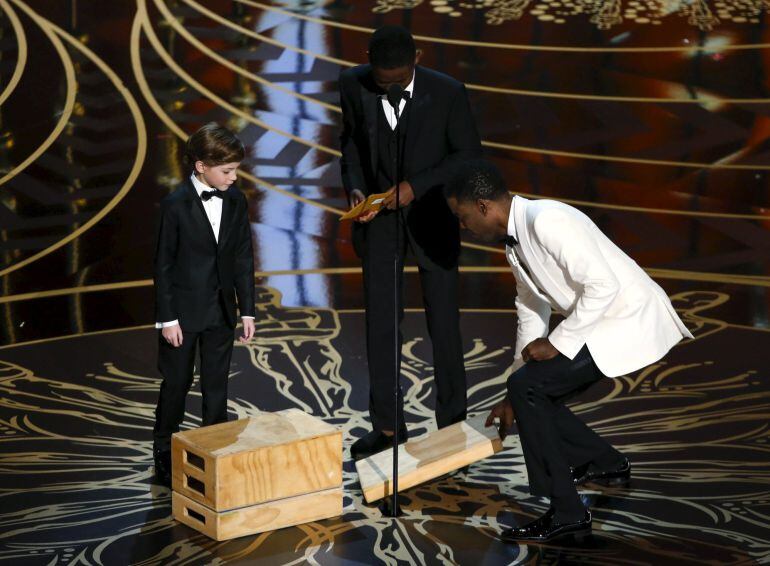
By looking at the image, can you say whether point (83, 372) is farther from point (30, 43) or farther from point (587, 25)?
point (587, 25)

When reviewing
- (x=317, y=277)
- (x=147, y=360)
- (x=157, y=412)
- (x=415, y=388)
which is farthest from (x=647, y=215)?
(x=157, y=412)

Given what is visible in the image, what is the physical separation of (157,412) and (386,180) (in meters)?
1.15

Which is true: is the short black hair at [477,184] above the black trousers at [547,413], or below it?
above

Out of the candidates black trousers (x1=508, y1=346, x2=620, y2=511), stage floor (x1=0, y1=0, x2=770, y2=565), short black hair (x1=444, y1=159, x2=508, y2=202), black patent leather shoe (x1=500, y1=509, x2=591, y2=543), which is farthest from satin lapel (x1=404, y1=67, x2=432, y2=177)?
black patent leather shoe (x1=500, y1=509, x2=591, y2=543)

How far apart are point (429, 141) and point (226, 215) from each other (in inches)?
30.6

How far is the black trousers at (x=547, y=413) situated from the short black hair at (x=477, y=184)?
1.78ft

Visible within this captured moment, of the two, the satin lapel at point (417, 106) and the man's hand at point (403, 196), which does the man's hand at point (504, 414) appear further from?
the satin lapel at point (417, 106)

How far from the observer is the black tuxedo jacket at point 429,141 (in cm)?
464

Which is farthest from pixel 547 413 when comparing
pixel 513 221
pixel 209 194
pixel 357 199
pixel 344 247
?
pixel 344 247

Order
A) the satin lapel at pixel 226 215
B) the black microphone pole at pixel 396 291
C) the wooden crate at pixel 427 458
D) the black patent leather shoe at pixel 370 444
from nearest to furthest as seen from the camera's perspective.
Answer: the black microphone pole at pixel 396 291
the wooden crate at pixel 427 458
the satin lapel at pixel 226 215
the black patent leather shoe at pixel 370 444

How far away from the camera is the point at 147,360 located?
5.85 meters

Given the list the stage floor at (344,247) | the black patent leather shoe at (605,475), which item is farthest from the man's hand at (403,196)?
the black patent leather shoe at (605,475)

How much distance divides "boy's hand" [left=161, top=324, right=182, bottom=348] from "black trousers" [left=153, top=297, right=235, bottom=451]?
0.12 feet

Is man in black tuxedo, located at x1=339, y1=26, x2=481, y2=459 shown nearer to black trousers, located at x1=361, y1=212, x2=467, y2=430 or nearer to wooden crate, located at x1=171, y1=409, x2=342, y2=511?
black trousers, located at x1=361, y1=212, x2=467, y2=430
